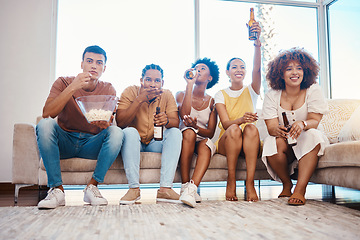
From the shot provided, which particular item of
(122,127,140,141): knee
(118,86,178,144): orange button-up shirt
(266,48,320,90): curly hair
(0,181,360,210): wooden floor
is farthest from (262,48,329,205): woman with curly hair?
(122,127,140,141): knee

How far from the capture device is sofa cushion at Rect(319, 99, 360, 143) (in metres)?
2.78

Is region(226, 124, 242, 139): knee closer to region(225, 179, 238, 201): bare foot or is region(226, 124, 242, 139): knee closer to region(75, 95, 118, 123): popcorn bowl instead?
region(225, 179, 238, 201): bare foot

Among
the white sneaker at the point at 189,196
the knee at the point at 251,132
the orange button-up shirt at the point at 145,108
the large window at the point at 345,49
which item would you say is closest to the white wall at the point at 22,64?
the orange button-up shirt at the point at 145,108

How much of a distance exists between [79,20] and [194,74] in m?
1.94

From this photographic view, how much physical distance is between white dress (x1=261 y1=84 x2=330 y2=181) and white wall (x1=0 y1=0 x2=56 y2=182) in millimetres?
2399

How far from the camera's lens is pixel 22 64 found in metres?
3.47

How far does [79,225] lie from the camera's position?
1.41 metres

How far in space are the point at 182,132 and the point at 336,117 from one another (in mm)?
1472

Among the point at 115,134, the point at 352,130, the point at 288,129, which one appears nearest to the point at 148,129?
the point at 115,134

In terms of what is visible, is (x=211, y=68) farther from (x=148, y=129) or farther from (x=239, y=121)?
(x=148, y=129)

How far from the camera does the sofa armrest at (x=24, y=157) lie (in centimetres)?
233

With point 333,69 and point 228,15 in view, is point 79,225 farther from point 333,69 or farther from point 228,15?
point 333,69

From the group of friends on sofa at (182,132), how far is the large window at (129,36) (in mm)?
1368

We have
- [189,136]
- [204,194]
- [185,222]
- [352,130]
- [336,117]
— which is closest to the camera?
[185,222]
